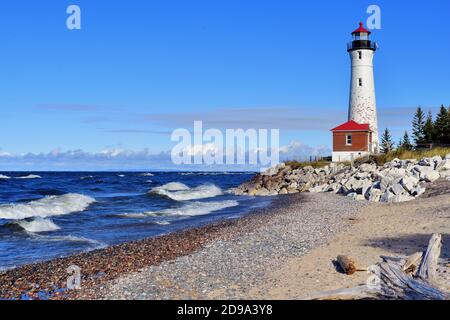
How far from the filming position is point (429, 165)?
26656mm

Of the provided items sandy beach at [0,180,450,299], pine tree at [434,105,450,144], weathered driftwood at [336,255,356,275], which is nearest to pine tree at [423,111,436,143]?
pine tree at [434,105,450,144]

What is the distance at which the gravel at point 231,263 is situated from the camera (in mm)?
8531

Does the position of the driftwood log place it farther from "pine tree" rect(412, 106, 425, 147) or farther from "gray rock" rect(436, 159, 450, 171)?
"pine tree" rect(412, 106, 425, 147)

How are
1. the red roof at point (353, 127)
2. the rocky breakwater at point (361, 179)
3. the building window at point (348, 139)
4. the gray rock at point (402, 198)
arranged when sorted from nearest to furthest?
the gray rock at point (402, 198) → the rocky breakwater at point (361, 179) → the red roof at point (353, 127) → the building window at point (348, 139)

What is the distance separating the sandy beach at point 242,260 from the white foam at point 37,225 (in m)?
6.51

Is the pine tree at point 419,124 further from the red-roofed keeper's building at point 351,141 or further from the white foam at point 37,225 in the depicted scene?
the white foam at point 37,225

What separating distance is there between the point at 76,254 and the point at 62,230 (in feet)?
21.1

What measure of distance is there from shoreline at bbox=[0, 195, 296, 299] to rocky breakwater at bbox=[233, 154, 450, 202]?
10.5m

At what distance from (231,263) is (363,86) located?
3330 centimetres

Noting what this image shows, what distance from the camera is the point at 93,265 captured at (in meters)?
11.3

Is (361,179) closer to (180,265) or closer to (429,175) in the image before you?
(429,175)

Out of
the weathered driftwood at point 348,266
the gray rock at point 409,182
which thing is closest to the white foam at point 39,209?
the gray rock at point 409,182
